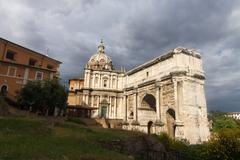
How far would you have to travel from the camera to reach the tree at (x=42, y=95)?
28984 millimetres

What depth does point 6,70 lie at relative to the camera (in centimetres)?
3231

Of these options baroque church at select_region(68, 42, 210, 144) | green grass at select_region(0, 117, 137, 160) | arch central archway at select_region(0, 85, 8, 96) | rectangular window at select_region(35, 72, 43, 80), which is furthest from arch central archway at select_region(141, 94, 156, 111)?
green grass at select_region(0, 117, 137, 160)

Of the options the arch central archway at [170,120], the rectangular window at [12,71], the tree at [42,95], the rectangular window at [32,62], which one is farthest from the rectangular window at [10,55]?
the arch central archway at [170,120]

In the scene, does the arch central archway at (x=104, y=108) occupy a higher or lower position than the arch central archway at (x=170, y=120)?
higher

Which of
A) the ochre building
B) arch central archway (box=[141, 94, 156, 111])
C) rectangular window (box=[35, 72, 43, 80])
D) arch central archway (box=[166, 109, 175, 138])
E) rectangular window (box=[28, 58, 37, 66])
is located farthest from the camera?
arch central archway (box=[141, 94, 156, 111])

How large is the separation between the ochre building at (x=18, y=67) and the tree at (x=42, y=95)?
11.4 ft

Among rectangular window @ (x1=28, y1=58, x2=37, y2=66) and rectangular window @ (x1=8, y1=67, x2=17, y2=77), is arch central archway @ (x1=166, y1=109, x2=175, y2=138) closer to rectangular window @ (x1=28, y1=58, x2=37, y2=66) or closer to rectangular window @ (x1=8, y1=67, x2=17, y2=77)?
rectangular window @ (x1=28, y1=58, x2=37, y2=66)

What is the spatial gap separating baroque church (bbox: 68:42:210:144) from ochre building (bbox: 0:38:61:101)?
10245 mm

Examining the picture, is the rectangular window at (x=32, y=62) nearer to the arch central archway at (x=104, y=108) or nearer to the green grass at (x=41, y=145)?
the arch central archway at (x=104, y=108)

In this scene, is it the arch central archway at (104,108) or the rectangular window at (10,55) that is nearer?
the rectangular window at (10,55)

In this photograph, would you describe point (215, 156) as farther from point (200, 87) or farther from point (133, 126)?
point (133, 126)

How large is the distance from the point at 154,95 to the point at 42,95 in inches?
799

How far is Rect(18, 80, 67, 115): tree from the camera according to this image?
29.0 meters

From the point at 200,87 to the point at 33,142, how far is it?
30.5 metres
